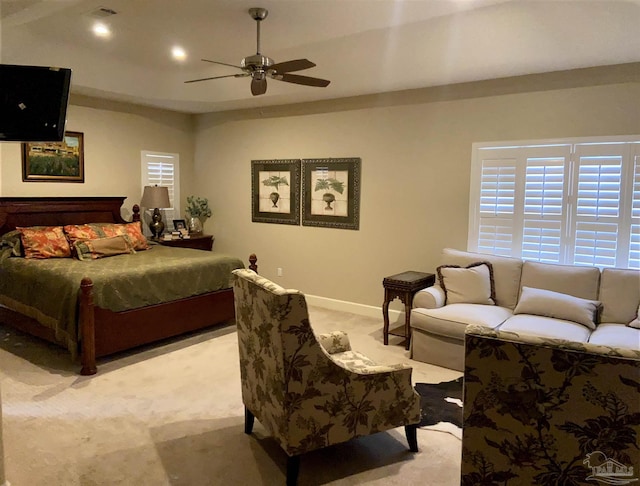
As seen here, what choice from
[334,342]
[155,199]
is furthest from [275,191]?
[334,342]

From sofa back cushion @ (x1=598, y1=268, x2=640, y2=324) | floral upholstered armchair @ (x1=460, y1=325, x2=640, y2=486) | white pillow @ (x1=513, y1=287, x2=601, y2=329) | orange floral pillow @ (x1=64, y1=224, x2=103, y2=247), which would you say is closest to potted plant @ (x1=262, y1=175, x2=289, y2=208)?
orange floral pillow @ (x1=64, y1=224, x2=103, y2=247)

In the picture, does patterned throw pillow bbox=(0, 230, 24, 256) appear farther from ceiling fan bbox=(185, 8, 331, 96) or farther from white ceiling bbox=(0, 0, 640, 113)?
ceiling fan bbox=(185, 8, 331, 96)

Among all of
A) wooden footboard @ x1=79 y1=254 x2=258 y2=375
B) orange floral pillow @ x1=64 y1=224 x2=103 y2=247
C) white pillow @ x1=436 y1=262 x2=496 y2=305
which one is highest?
orange floral pillow @ x1=64 y1=224 x2=103 y2=247

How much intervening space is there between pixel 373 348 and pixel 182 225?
3679mm

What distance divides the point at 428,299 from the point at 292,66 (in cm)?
231

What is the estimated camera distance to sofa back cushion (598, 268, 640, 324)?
12.2 ft

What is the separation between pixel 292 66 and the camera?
341cm

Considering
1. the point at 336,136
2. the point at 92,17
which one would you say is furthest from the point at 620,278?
the point at 92,17

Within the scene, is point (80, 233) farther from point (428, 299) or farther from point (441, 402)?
point (441, 402)

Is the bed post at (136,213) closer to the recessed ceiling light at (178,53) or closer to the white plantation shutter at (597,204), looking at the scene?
the recessed ceiling light at (178,53)

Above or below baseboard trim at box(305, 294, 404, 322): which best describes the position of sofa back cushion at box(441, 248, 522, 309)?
above

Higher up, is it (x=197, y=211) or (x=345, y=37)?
(x=345, y=37)

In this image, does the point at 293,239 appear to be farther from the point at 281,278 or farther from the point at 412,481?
the point at 412,481

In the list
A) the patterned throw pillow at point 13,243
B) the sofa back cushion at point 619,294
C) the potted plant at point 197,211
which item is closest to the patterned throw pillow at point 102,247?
the patterned throw pillow at point 13,243
